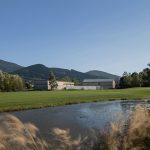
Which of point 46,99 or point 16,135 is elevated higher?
point 46,99

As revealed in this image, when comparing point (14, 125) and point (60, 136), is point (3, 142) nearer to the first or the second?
point (14, 125)

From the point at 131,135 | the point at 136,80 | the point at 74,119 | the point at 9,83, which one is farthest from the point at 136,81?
the point at 131,135

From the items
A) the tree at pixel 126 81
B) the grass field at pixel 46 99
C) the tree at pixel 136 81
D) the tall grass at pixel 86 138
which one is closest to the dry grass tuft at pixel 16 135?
the tall grass at pixel 86 138

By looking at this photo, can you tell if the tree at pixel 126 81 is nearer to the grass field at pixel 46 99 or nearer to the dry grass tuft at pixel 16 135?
the grass field at pixel 46 99

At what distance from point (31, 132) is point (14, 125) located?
61 cm

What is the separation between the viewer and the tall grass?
21.0ft

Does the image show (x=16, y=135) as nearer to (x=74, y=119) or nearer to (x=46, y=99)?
(x=74, y=119)

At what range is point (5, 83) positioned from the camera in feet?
488

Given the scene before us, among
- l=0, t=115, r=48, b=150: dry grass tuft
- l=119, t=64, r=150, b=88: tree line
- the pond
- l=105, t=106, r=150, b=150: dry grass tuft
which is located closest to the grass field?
the pond

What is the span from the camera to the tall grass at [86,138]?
641cm

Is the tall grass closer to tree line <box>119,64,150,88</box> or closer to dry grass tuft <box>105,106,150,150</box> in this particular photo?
dry grass tuft <box>105,106,150,150</box>

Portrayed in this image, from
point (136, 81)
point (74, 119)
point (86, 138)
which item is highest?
point (136, 81)

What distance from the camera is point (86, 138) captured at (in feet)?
30.4

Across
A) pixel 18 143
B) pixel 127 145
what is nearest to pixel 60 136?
pixel 18 143
